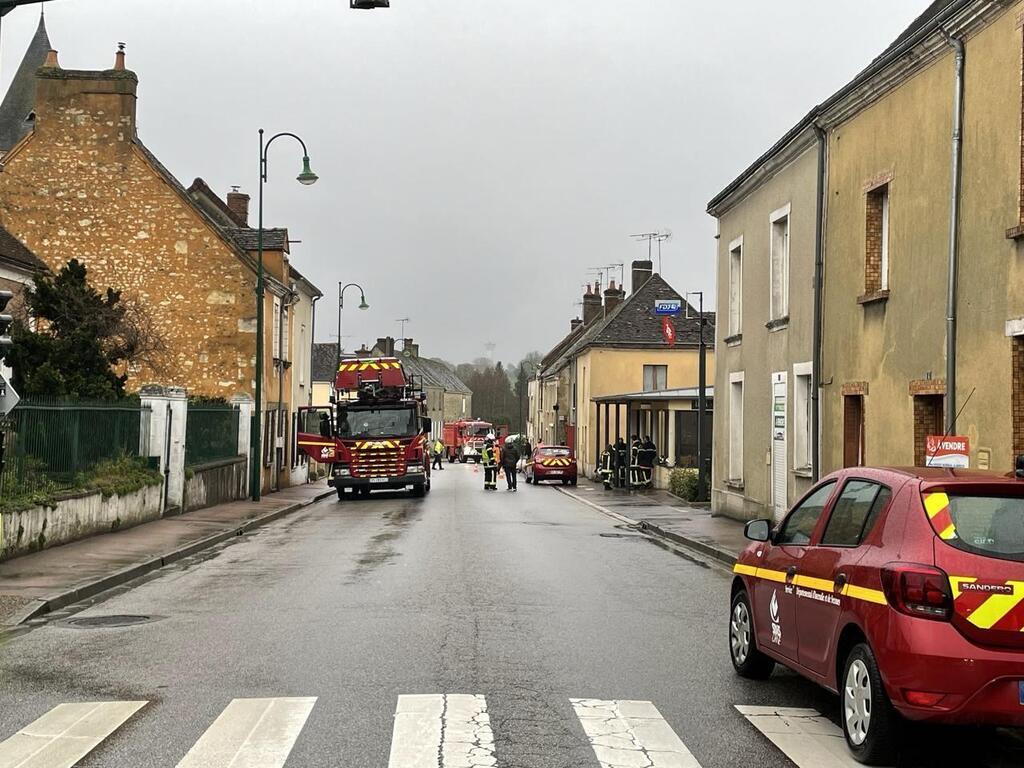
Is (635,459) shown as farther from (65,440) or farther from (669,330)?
(65,440)

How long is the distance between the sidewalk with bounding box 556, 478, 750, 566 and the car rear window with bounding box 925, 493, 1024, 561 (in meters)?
10.4

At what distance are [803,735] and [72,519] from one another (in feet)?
43.0

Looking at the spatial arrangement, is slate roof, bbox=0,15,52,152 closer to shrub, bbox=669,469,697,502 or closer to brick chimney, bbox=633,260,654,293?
shrub, bbox=669,469,697,502

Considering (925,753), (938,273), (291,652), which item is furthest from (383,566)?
(925,753)

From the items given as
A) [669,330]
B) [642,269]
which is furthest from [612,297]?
[669,330]

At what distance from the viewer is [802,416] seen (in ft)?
65.6

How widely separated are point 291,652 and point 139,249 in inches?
1079

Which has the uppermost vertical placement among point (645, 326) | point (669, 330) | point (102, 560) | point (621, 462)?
point (645, 326)

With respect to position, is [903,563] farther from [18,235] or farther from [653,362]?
[653,362]

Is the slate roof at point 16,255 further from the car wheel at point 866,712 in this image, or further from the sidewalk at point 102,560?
the car wheel at point 866,712

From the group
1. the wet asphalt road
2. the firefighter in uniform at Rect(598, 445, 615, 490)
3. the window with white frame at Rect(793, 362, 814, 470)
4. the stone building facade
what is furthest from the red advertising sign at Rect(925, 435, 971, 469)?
the firefighter in uniform at Rect(598, 445, 615, 490)

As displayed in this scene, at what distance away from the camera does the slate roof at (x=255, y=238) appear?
3534cm

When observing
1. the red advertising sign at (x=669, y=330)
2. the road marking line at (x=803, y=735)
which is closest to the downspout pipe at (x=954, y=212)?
the road marking line at (x=803, y=735)

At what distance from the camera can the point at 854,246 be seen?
56.7ft
